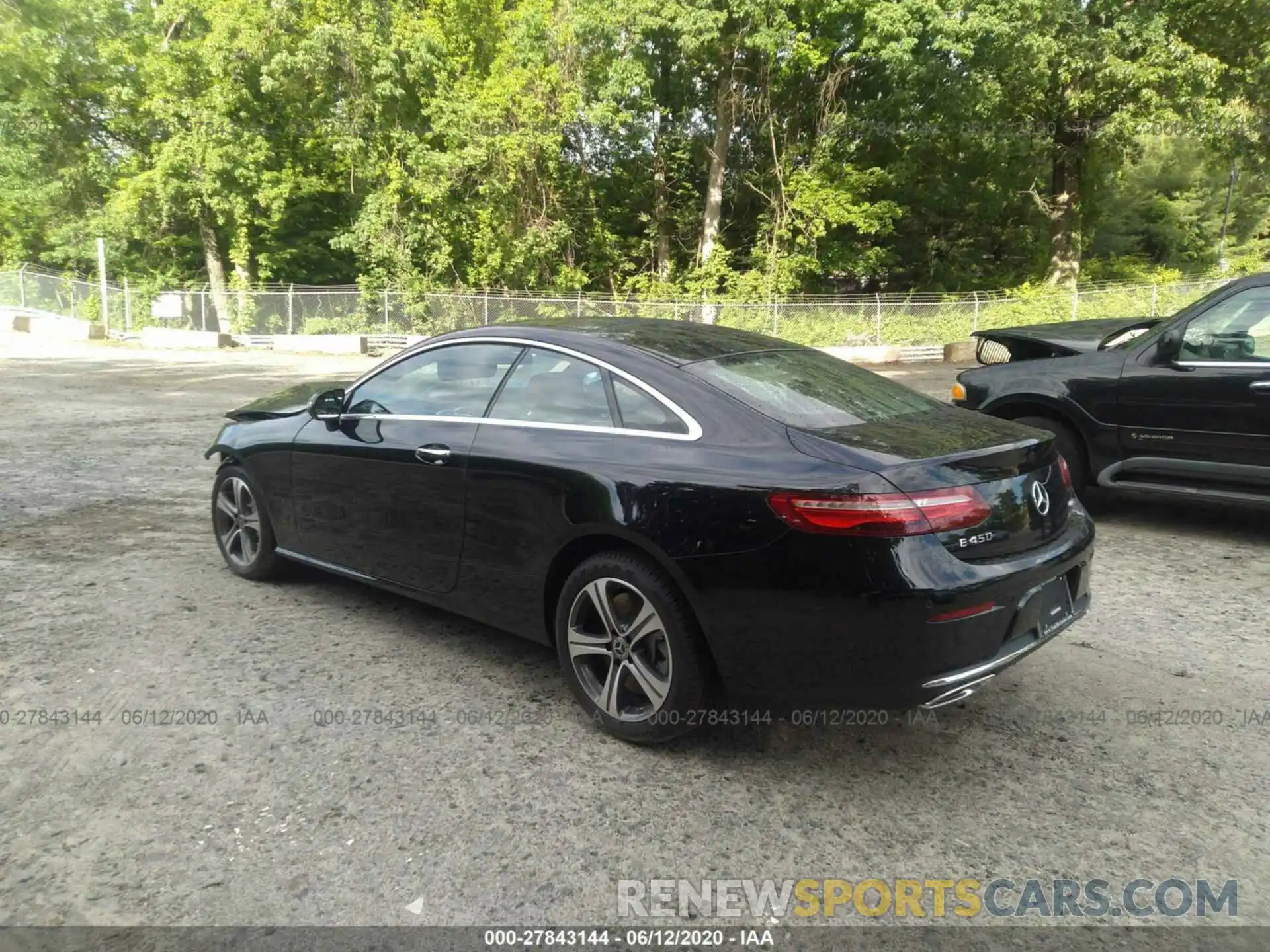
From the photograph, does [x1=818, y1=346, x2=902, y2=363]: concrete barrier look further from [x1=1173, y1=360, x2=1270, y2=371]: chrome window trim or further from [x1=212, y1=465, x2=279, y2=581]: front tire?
[x1=212, y1=465, x2=279, y2=581]: front tire

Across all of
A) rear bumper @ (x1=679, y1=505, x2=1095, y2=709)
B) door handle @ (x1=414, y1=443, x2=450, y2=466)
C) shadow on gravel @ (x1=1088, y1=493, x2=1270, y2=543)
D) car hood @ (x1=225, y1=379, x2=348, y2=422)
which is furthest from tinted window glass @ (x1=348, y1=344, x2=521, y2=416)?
shadow on gravel @ (x1=1088, y1=493, x2=1270, y2=543)

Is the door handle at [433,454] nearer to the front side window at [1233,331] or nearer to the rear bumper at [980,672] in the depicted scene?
the rear bumper at [980,672]

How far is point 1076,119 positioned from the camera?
2898 cm

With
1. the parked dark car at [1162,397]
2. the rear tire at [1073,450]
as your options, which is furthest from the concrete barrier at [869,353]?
the rear tire at [1073,450]

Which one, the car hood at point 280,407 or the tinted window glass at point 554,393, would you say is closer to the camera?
the tinted window glass at point 554,393

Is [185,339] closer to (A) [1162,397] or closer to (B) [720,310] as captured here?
(B) [720,310]

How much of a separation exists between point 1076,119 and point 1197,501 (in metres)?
26.5

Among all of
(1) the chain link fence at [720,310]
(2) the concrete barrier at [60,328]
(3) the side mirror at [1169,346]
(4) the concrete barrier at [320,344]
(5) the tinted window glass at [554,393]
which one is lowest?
(5) the tinted window glass at [554,393]

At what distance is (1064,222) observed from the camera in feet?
106

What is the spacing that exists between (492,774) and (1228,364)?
5.24 metres

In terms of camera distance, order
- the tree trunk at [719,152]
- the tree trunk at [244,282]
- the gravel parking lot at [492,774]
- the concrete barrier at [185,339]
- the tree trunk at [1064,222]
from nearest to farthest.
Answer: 1. the gravel parking lot at [492,774]
2. the tree trunk at [719,152]
3. the concrete barrier at [185,339]
4. the tree trunk at [244,282]
5. the tree trunk at [1064,222]

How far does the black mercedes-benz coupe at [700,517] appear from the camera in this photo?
2801 millimetres

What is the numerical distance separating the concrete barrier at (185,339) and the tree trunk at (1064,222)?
2804cm

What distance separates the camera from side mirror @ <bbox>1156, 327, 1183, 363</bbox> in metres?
5.93
